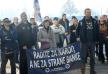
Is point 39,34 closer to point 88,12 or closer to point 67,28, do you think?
point 88,12

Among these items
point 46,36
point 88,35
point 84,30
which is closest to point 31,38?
point 46,36

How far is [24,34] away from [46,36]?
722 mm

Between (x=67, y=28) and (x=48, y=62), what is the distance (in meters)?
4.85

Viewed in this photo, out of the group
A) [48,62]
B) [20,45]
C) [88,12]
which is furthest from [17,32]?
[88,12]

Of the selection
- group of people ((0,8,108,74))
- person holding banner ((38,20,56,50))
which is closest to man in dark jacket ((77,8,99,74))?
group of people ((0,8,108,74))

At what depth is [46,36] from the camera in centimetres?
1219

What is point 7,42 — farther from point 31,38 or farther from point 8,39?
point 31,38

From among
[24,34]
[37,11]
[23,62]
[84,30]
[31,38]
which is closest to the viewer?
[24,34]

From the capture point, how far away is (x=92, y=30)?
12.2 meters

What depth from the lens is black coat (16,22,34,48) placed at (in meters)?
11.9

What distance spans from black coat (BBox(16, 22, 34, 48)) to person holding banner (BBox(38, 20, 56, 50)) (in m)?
0.38

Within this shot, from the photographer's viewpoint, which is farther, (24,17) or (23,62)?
(23,62)

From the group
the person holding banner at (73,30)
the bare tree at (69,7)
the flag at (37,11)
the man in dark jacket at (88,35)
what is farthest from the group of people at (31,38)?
the bare tree at (69,7)

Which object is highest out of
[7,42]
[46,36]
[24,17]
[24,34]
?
[24,17]
